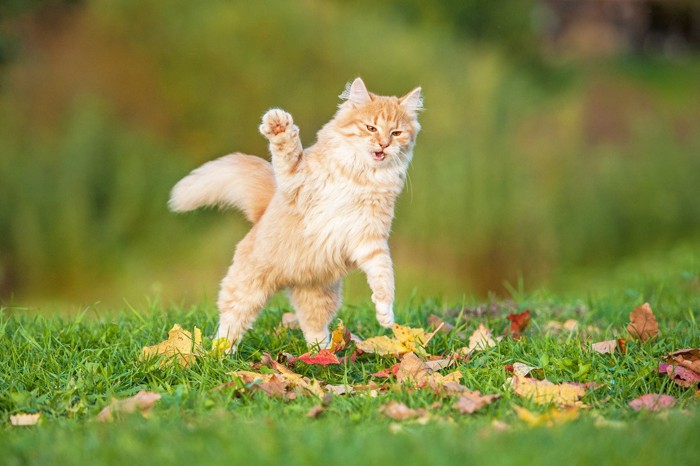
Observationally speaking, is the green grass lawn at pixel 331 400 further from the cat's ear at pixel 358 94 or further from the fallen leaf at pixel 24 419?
the cat's ear at pixel 358 94

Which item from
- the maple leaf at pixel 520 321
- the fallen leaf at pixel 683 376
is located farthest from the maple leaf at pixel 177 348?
the fallen leaf at pixel 683 376

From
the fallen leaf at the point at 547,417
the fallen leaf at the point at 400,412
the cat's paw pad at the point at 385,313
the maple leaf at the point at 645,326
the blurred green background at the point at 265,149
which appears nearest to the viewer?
the fallen leaf at the point at 547,417

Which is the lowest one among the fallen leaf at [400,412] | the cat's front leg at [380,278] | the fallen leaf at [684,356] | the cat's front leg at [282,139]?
the fallen leaf at [684,356]

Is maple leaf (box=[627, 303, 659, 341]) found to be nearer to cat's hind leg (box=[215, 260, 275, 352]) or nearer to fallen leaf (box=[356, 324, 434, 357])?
fallen leaf (box=[356, 324, 434, 357])

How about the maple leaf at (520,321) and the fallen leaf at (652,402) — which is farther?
the maple leaf at (520,321)

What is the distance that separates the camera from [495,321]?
193 inches

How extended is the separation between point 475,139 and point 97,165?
351cm

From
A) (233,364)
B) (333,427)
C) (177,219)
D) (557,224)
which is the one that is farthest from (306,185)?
(557,224)

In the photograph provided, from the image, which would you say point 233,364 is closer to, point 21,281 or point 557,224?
point 21,281

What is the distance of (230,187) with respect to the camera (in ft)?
14.8

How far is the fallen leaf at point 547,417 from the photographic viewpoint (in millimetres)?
3263

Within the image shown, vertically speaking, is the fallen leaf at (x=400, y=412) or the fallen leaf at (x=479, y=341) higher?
the fallen leaf at (x=400, y=412)

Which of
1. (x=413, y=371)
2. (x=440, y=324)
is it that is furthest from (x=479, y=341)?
(x=413, y=371)

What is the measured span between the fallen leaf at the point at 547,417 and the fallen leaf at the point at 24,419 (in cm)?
177
